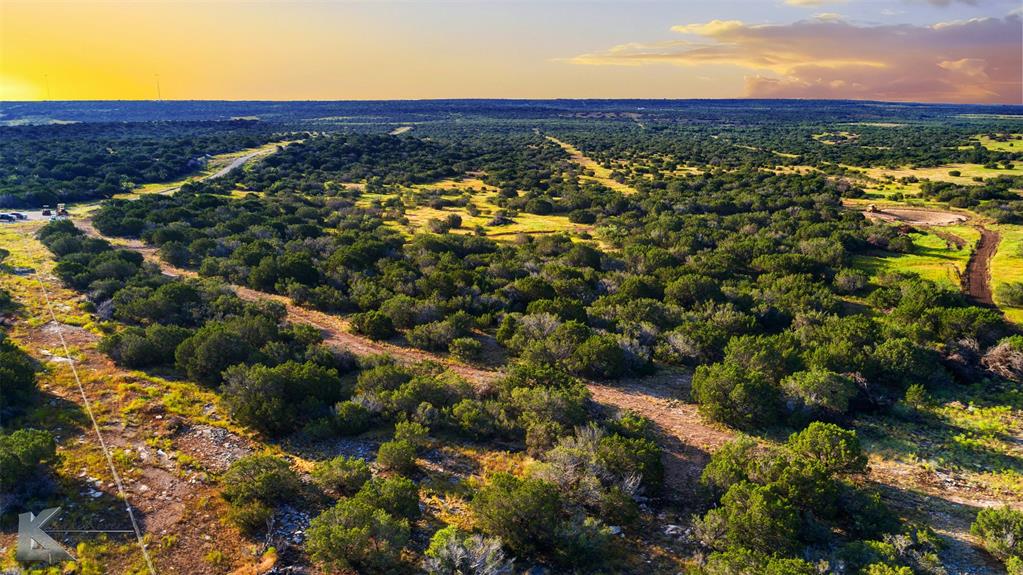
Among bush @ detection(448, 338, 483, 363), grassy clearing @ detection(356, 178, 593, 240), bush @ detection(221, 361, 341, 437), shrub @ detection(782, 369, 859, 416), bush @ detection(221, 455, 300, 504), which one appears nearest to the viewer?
bush @ detection(221, 455, 300, 504)

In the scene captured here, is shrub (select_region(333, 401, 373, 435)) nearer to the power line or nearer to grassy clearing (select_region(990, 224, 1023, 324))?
the power line

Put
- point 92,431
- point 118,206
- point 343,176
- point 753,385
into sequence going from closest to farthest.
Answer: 1. point 92,431
2. point 753,385
3. point 118,206
4. point 343,176

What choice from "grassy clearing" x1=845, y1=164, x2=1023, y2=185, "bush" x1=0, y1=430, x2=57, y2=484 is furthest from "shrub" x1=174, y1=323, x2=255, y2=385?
"grassy clearing" x1=845, y1=164, x2=1023, y2=185

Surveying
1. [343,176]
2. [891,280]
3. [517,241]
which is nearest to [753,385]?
[891,280]

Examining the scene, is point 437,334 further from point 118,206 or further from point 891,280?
point 118,206

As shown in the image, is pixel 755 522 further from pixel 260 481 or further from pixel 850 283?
pixel 850 283

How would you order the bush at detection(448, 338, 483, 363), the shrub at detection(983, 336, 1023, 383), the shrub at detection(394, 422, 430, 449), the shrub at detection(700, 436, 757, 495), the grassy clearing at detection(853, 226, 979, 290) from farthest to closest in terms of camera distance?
1. the grassy clearing at detection(853, 226, 979, 290)
2. the bush at detection(448, 338, 483, 363)
3. the shrub at detection(983, 336, 1023, 383)
4. the shrub at detection(394, 422, 430, 449)
5. the shrub at detection(700, 436, 757, 495)

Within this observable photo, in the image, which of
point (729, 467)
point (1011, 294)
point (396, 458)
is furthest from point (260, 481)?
point (1011, 294)
